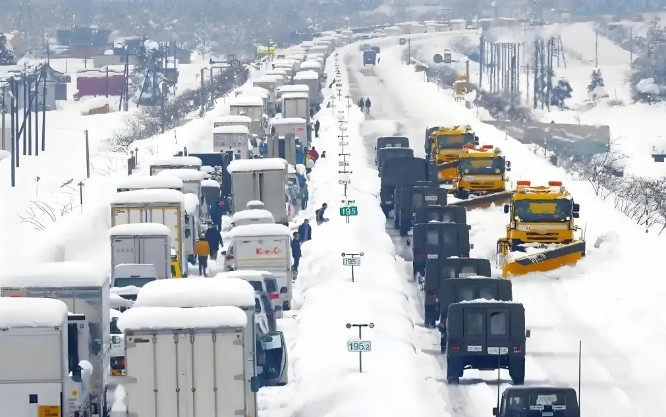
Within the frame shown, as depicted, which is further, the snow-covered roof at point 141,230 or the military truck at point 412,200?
the military truck at point 412,200

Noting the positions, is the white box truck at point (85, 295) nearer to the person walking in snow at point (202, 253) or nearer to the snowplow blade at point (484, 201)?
the person walking in snow at point (202, 253)

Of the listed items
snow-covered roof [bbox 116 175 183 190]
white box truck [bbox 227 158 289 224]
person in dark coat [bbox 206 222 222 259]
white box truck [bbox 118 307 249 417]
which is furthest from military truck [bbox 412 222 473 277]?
white box truck [bbox 118 307 249 417]

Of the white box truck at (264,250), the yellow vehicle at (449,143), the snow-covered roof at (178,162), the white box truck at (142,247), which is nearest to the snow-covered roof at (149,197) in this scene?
the white box truck at (142,247)

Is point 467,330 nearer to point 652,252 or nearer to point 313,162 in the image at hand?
point 652,252

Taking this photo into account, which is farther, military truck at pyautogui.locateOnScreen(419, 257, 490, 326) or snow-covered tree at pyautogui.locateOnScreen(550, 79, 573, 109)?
snow-covered tree at pyautogui.locateOnScreen(550, 79, 573, 109)

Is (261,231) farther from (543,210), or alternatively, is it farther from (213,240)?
(543,210)

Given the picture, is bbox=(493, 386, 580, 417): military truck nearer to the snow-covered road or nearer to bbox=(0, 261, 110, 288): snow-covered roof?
the snow-covered road

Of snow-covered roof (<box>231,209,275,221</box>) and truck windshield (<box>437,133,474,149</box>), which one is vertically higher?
truck windshield (<box>437,133,474,149</box>)
